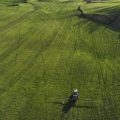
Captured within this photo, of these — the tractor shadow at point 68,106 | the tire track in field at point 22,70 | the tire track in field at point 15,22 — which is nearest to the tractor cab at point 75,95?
the tractor shadow at point 68,106

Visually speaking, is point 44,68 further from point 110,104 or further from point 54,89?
point 110,104

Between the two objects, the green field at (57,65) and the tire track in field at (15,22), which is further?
the tire track in field at (15,22)

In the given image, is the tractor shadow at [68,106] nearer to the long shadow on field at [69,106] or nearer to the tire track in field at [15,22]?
the long shadow on field at [69,106]

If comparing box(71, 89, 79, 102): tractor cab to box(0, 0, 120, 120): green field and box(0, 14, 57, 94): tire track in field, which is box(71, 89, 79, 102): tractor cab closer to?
box(0, 0, 120, 120): green field

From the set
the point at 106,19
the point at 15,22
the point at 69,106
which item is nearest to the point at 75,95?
the point at 69,106

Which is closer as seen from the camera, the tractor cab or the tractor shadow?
the tractor shadow

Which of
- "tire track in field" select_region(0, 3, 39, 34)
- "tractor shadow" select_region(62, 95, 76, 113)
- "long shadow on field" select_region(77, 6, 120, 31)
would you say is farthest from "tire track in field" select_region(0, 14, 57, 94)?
"long shadow on field" select_region(77, 6, 120, 31)
